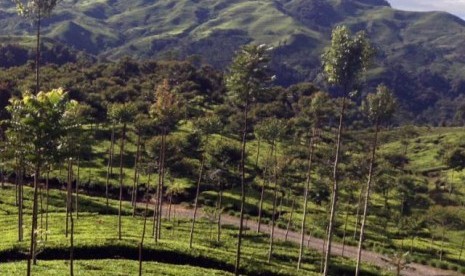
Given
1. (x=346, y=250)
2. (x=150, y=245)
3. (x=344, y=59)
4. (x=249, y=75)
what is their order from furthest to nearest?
(x=346, y=250)
(x=150, y=245)
(x=344, y=59)
(x=249, y=75)

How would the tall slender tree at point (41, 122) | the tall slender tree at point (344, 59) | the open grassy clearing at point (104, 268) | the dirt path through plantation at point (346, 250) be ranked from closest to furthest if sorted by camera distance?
the tall slender tree at point (41, 122) → the open grassy clearing at point (104, 268) → the tall slender tree at point (344, 59) → the dirt path through plantation at point (346, 250)

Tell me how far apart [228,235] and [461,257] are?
3929cm

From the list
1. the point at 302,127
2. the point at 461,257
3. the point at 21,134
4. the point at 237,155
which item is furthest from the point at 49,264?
the point at 302,127

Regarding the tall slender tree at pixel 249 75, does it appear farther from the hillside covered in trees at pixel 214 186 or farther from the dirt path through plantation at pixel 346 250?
the dirt path through plantation at pixel 346 250

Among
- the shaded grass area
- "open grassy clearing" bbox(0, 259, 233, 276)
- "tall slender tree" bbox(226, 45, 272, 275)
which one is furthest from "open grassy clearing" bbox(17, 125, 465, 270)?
"tall slender tree" bbox(226, 45, 272, 275)

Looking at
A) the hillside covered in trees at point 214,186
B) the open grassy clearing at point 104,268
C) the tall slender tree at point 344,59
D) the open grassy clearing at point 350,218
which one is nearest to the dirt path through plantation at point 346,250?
the hillside covered in trees at point 214,186

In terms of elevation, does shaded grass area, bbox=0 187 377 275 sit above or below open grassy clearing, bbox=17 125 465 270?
above

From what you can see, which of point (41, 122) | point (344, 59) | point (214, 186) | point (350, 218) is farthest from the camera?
point (214, 186)

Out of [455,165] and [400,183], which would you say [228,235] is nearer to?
[400,183]

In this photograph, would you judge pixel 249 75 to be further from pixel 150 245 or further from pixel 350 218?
pixel 350 218

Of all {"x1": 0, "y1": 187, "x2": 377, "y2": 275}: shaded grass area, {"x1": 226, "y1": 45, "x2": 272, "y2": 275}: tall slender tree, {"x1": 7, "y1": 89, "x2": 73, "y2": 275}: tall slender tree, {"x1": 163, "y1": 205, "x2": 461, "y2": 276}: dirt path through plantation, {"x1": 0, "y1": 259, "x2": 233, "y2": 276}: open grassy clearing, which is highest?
{"x1": 226, "y1": 45, "x2": 272, "y2": 275}: tall slender tree

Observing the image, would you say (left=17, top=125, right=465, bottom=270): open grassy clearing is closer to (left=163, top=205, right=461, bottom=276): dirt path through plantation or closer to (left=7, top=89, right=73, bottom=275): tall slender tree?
(left=163, top=205, right=461, bottom=276): dirt path through plantation

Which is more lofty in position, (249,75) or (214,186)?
(249,75)

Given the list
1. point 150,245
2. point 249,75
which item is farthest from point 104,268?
point 249,75
